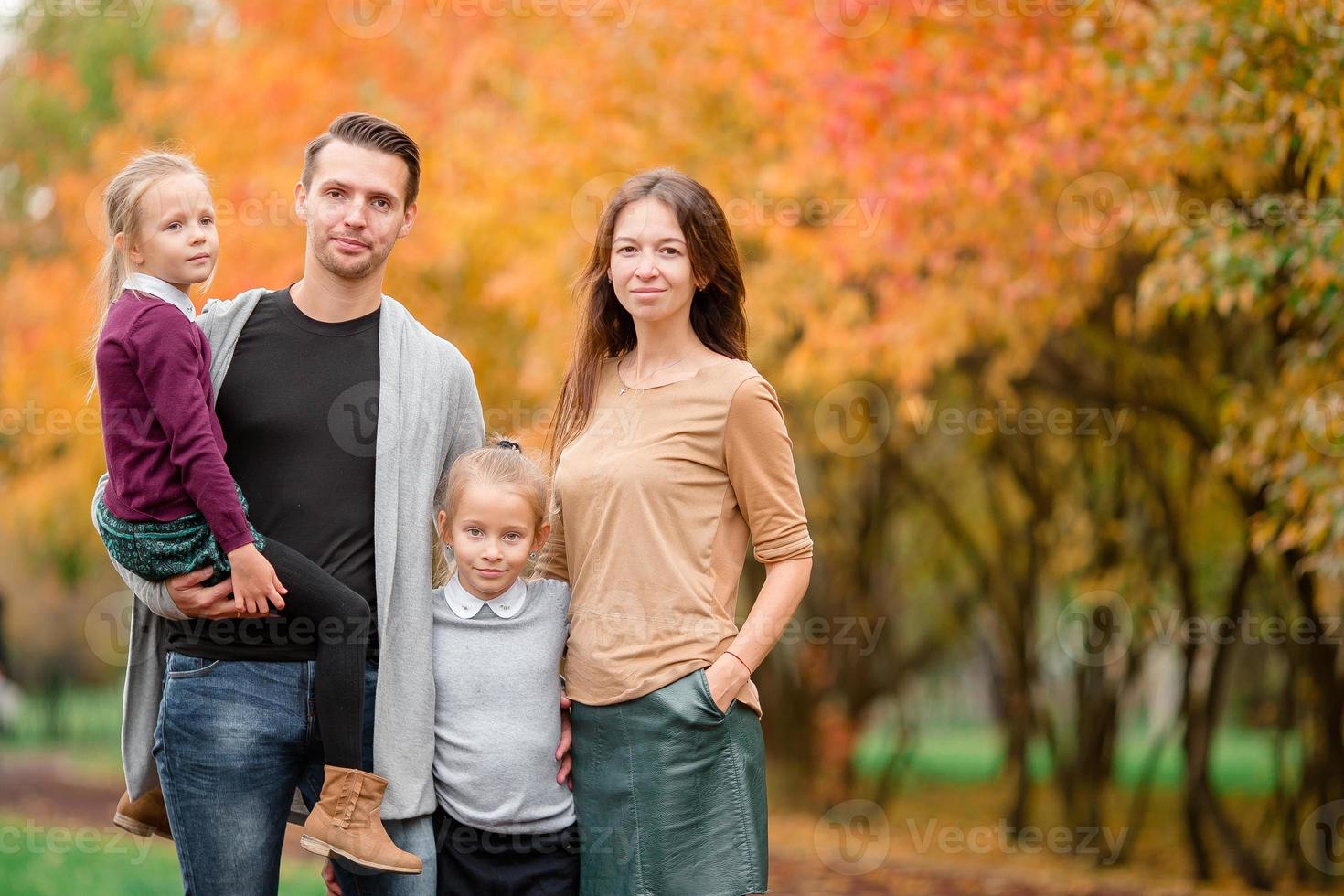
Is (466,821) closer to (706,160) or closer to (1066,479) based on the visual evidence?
(706,160)

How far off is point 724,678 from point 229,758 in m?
1.09

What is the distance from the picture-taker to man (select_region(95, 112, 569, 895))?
2.97 metres

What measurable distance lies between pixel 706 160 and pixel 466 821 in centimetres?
602

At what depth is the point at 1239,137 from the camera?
5.81 metres

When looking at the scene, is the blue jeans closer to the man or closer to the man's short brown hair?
the man

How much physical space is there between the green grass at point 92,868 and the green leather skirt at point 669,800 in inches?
185

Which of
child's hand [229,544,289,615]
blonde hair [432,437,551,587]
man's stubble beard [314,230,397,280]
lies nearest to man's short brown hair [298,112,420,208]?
man's stubble beard [314,230,397,280]

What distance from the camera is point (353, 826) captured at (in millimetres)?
2969

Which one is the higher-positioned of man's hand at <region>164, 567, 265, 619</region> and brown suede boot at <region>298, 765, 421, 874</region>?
man's hand at <region>164, 567, 265, 619</region>

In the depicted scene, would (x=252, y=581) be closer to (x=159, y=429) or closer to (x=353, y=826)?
(x=159, y=429)

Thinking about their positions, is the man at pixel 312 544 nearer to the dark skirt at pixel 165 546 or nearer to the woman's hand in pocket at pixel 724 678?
the dark skirt at pixel 165 546

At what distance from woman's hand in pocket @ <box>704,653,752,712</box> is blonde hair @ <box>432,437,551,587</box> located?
54 centimetres

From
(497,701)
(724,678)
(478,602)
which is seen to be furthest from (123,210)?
(724,678)

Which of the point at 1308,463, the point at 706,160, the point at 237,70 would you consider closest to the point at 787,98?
the point at 706,160
